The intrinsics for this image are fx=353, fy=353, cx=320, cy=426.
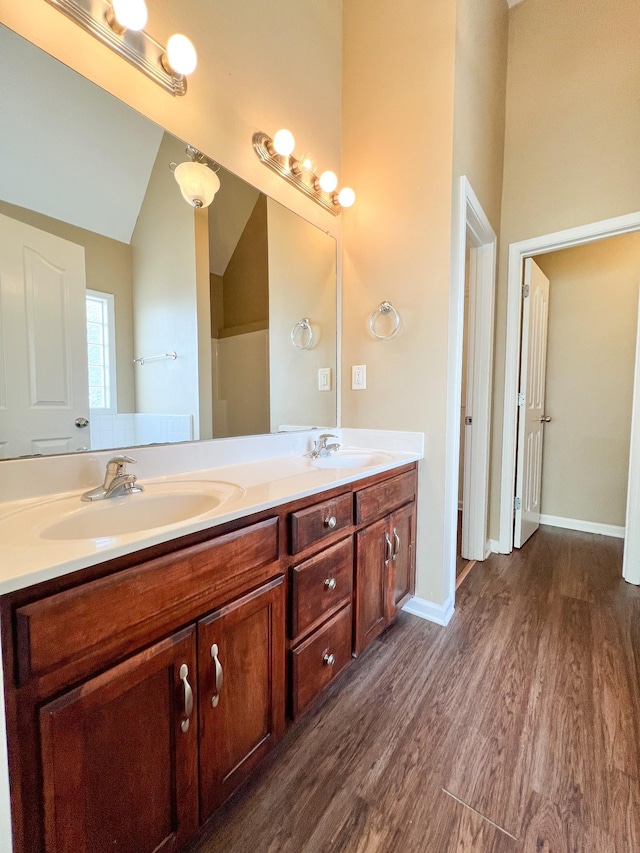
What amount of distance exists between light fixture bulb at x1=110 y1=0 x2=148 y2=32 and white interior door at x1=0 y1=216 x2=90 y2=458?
2.03ft

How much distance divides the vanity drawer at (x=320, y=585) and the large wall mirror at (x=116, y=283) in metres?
0.62

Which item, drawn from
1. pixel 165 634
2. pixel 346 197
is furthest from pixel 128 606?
pixel 346 197

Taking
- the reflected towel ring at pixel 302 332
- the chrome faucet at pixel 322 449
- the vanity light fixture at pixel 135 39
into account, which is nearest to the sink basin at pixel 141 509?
the chrome faucet at pixel 322 449

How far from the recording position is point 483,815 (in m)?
0.92

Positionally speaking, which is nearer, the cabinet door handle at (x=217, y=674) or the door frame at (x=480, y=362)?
the cabinet door handle at (x=217, y=674)

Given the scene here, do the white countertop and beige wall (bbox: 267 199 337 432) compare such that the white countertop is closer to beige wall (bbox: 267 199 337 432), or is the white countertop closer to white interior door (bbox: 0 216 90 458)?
white interior door (bbox: 0 216 90 458)

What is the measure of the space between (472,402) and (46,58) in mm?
2287

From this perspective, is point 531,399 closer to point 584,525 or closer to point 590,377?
point 590,377

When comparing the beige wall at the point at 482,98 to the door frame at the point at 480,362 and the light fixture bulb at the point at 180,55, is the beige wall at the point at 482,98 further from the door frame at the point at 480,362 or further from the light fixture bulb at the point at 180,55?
the light fixture bulb at the point at 180,55

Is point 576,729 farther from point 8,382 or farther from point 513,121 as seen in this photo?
point 513,121

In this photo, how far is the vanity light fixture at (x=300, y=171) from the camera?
1482 mm

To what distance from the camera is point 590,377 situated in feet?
8.98

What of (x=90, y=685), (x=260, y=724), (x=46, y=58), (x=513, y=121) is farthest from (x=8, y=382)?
(x=513, y=121)

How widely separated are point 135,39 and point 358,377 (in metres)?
1.44
